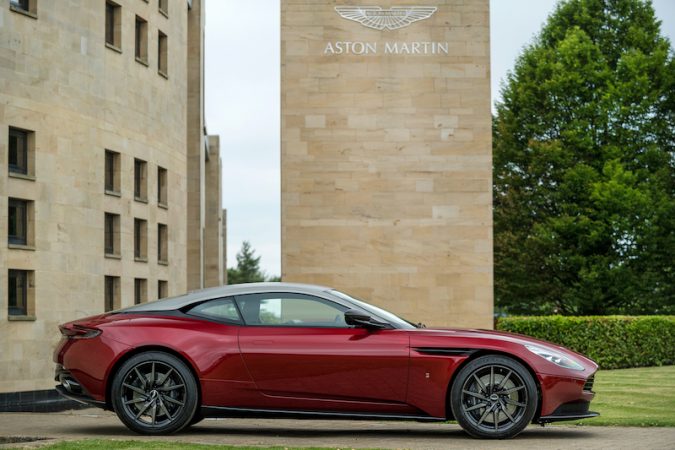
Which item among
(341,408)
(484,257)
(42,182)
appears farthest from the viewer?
(484,257)

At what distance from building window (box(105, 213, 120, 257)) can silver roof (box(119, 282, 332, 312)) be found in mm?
17204

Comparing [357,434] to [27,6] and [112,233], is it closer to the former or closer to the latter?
[27,6]

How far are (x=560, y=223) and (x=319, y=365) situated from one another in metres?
33.5

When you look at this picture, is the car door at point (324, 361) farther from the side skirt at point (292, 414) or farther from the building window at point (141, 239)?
the building window at point (141, 239)

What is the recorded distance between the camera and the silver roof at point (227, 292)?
11000 mm

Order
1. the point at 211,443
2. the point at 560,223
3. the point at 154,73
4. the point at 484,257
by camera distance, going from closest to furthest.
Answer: the point at 211,443 < the point at 154,73 < the point at 484,257 < the point at 560,223

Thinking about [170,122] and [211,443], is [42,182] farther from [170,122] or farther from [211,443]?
[211,443]

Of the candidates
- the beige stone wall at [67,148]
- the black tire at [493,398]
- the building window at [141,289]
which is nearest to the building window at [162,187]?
the beige stone wall at [67,148]

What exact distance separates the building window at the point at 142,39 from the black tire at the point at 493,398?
67.0 feet

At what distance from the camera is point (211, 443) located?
9992 millimetres

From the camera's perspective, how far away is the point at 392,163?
32.9 metres

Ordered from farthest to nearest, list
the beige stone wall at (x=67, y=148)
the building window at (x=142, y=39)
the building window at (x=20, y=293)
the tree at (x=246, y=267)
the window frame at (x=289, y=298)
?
the tree at (x=246, y=267) < the building window at (x=142, y=39) < the building window at (x=20, y=293) < the beige stone wall at (x=67, y=148) < the window frame at (x=289, y=298)

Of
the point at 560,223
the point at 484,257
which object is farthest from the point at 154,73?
the point at 560,223

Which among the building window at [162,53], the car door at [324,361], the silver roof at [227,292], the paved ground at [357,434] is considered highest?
the building window at [162,53]
